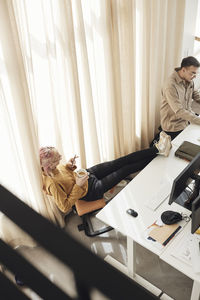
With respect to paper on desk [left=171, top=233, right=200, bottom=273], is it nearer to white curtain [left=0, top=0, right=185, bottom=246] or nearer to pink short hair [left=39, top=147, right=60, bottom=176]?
pink short hair [left=39, top=147, right=60, bottom=176]

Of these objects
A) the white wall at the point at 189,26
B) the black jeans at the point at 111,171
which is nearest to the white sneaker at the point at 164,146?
the black jeans at the point at 111,171

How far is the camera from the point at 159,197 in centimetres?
242

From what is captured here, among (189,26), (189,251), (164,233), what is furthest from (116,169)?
(189,26)

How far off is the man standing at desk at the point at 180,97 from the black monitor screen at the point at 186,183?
996 millimetres

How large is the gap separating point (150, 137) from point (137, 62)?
3.48ft

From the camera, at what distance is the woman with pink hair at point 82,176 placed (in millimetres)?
2482

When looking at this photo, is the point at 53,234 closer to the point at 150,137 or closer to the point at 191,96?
the point at 191,96

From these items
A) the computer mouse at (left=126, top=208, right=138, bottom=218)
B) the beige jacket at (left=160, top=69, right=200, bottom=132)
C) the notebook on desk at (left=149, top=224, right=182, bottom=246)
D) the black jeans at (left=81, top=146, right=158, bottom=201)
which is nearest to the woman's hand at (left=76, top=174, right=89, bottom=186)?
the black jeans at (left=81, top=146, right=158, bottom=201)

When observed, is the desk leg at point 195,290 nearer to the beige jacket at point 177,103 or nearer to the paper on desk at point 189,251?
the paper on desk at point 189,251

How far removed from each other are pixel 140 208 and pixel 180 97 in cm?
150

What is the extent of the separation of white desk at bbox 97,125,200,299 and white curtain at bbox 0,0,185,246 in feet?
2.40

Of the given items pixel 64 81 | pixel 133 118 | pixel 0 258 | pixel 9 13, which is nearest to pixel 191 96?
pixel 133 118

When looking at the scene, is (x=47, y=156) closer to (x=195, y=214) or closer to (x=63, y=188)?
(x=63, y=188)

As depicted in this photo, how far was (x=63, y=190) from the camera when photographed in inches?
102
